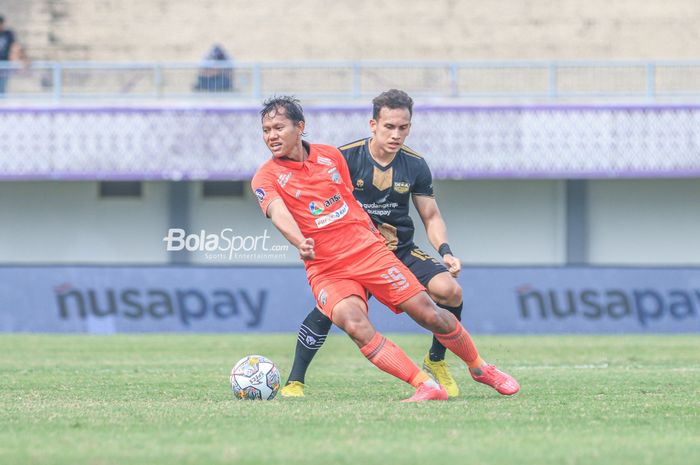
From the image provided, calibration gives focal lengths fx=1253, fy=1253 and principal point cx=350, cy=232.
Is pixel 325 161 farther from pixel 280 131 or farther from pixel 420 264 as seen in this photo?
pixel 420 264

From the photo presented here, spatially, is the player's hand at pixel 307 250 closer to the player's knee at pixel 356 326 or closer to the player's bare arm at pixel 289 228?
the player's bare arm at pixel 289 228

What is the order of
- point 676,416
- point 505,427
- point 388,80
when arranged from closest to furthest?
1. point 505,427
2. point 676,416
3. point 388,80

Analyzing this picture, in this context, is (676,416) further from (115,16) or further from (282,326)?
(115,16)

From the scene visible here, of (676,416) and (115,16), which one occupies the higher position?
(115,16)

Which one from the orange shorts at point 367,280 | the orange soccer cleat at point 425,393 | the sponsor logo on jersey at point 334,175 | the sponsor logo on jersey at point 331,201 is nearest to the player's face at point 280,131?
the sponsor logo on jersey at point 334,175

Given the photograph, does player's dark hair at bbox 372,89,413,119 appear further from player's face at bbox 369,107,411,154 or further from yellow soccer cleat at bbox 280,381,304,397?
yellow soccer cleat at bbox 280,381,304,397

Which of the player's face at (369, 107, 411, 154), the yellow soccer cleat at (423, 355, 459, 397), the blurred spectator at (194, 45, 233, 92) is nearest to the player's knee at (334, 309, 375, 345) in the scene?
the yellow soccer cleat at (423, 355, 459, 397)

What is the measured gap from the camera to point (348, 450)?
19.4 feet

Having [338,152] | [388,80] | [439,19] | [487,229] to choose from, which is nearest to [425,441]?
[338,152]

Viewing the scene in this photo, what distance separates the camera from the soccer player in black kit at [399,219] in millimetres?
8688

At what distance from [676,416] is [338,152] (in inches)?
114

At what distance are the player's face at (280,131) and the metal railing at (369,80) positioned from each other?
52.4ft

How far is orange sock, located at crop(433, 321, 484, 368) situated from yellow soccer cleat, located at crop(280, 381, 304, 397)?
106 cm

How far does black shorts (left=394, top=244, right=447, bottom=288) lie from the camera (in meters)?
8.77
